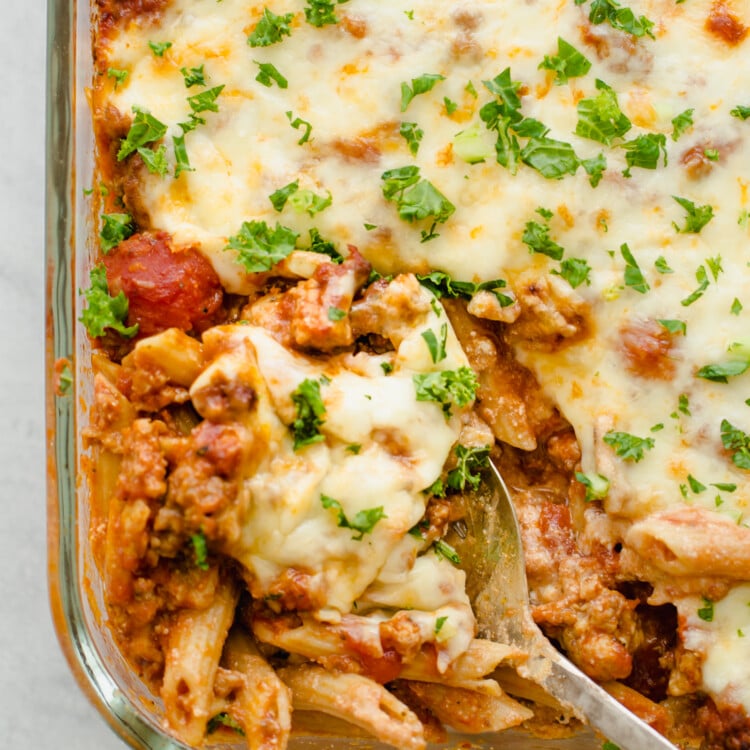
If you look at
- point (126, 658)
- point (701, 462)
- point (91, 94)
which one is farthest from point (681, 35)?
point (126, 658)

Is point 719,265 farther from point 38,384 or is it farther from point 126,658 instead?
point 38,384

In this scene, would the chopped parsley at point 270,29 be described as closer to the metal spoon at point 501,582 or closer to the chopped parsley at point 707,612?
the metal spoon at point 501,582

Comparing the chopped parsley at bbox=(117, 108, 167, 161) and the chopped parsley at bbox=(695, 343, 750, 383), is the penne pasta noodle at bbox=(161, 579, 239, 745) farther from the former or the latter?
the chopped parsley at bbox=(695, 343, 750, 383)

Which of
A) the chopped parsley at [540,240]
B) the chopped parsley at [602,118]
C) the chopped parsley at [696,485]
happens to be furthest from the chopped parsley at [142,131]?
the chopped parsley at [696,485]

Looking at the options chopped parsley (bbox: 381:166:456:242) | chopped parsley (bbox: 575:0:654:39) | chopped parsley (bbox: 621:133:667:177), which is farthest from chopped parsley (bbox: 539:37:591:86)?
chopped parsley (bbox: 381:166:456:242)

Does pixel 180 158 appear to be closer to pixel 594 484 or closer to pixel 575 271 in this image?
pixel 575 271
